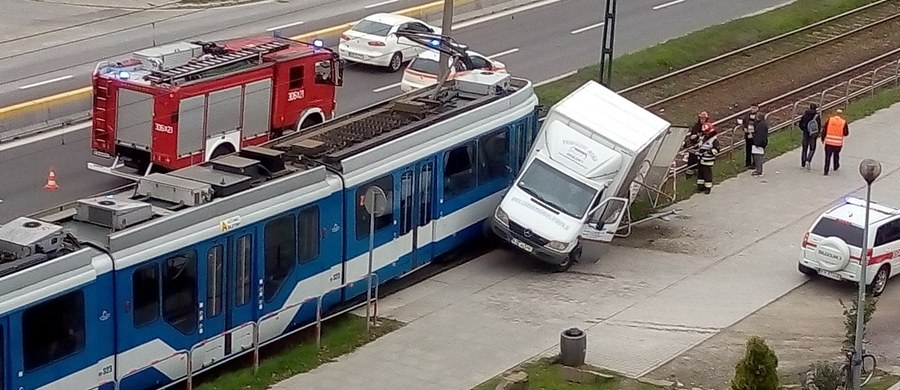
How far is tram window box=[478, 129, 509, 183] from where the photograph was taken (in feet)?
86.2

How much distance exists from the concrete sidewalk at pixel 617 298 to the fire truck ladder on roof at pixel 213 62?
21.5 feet

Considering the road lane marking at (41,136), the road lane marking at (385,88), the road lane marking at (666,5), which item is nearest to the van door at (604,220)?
the road lane marking at (41,136)

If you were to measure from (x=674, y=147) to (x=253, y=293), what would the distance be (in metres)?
10.1

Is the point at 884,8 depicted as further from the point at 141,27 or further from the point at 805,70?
the point at 141,27

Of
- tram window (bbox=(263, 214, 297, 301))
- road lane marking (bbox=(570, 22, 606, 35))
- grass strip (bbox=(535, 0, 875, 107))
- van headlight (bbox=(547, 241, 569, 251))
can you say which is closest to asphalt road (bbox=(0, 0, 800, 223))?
road lane marking (bbox=(570, 22, 606, 35))

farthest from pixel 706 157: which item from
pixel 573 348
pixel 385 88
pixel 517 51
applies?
pixel 517 51

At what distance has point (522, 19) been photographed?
47.3 meters

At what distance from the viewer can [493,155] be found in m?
26.6

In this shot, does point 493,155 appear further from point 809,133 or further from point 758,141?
point 809,133

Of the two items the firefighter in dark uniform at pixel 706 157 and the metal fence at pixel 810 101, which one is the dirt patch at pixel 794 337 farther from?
the metal fence at pixel 810 101

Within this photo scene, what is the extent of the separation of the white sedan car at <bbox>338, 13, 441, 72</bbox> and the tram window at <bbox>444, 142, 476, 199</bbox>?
13.8 m

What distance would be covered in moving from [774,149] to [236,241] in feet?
54.7

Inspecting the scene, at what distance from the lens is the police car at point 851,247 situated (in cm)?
2486

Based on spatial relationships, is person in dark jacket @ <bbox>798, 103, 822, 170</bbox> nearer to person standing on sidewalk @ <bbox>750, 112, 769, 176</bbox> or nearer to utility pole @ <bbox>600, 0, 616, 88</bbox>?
person standing on sidewalk @ <bbox>750, 112, 769, 176</bbox>
